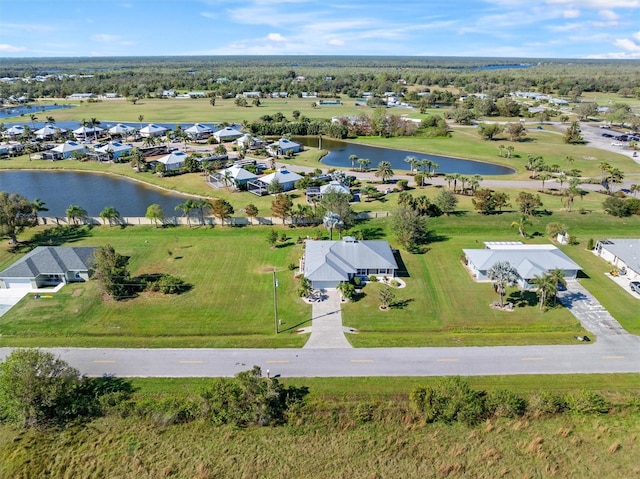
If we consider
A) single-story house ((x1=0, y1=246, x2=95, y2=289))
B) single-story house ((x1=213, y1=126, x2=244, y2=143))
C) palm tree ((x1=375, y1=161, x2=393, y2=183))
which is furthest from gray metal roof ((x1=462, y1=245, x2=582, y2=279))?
single-story house ((x1=213, y1=126, x2=244, y2=143))

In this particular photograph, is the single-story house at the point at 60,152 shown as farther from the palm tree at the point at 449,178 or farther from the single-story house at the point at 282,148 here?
the palm tree at the point at 449,178

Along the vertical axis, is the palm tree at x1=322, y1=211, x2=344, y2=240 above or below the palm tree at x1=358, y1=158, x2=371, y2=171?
below

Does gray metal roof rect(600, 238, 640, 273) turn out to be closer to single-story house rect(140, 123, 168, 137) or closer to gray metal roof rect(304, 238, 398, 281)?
gray metal roof rect(304, 238, 398, 281)

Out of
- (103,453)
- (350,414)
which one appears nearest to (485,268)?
(350,414)

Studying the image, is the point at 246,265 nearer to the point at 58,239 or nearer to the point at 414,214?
the point at 414,214

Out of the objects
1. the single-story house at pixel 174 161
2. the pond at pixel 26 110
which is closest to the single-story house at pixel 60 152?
the single-story house at pixel 174 161

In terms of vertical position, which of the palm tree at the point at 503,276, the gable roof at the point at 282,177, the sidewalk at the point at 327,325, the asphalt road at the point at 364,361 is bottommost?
the asphalt road at the point at 364,361
